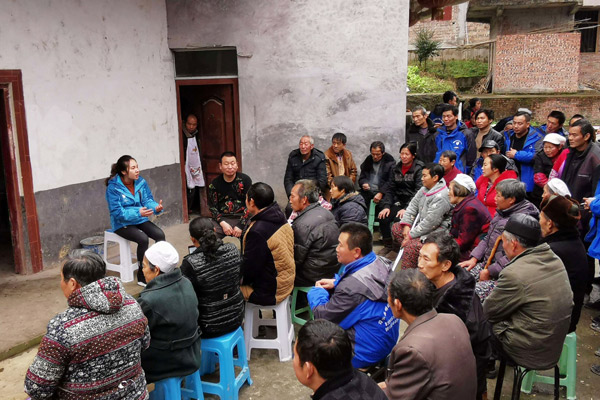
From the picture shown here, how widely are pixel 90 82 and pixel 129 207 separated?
196 centimetres

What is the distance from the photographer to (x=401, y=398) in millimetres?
2645

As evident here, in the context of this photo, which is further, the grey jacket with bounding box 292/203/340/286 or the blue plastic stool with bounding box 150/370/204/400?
the grey jacket with bounding box 292/203/340/286

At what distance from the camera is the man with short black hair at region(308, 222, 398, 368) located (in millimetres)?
3398

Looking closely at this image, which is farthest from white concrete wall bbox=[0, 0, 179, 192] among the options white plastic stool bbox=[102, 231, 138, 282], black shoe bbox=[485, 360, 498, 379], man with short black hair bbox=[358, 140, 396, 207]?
black shoe bbox=[485, 360, 498, 379]

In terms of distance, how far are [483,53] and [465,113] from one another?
13.3 meters

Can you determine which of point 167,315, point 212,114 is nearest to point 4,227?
point 212,114

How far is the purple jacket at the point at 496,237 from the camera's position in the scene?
14.3 feet

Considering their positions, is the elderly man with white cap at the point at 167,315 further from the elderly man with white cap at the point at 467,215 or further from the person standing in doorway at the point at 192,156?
the person standing in doorway at the point at 192,156

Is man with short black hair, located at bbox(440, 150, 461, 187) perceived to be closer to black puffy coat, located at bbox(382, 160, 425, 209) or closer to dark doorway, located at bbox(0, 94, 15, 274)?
black puffy coat, located at bbox(382, 160, 425, 209)

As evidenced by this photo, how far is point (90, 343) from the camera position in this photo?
8.89ft

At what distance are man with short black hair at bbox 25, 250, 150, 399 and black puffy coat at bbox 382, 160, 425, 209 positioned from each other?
15.4 feet

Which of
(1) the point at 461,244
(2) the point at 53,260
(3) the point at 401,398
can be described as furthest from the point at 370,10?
(3) the point at 401,398

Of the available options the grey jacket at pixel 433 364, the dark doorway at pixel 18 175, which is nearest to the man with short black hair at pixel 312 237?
the grey jacket at pixel 433 364

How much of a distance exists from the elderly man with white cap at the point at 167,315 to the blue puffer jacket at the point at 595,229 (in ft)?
12.7
